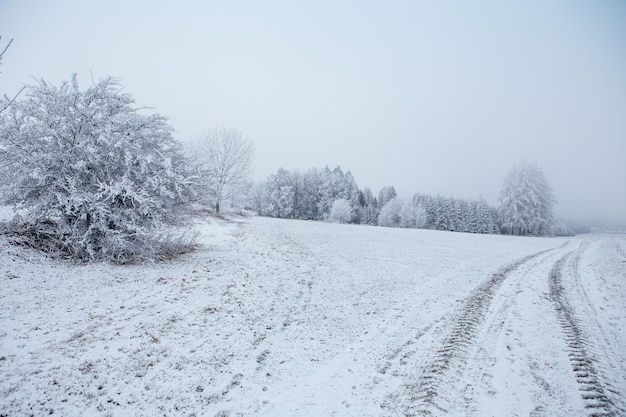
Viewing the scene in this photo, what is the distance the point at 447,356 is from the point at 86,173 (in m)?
11.9

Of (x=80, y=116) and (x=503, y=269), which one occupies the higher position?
(x=80, y=116)

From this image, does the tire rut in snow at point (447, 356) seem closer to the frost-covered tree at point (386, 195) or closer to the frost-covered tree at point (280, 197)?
the frost-covered tree at point (280, 197)

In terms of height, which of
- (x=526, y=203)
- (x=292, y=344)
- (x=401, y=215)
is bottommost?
(x=292, y=344)

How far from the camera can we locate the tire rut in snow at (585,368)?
160 inches

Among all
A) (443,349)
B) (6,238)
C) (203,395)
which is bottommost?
(203,395)

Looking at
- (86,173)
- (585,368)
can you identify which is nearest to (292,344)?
(585,368)

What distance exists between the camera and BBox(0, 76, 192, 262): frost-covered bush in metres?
9.26

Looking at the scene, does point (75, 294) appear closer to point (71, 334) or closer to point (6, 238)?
point (71, 334)

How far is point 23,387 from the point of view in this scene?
3.98 metres

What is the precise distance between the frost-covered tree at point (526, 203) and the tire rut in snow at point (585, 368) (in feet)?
156

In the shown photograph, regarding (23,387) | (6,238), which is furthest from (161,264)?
(23,387)

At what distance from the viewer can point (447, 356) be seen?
18.0 ft

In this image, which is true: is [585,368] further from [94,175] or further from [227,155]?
[227,155]

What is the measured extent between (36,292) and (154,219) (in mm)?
3686
